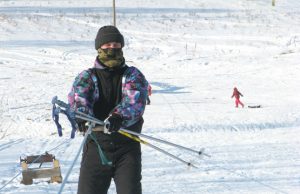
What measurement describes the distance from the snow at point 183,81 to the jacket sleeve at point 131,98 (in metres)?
3.19

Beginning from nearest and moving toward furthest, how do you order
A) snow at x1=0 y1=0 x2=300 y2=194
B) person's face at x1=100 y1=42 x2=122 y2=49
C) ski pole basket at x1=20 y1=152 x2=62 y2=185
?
person's face at x1=100 y1=42 x2=122 y2=49, ski pole basket at x1=20 y1=152 x2=62 y2=185, snow at x1=0 y1=0 x2=300 y2=194

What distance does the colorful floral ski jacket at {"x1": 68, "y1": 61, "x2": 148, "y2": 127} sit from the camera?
12.1ft

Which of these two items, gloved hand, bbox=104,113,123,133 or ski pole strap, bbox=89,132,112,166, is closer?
gloved hand, bbox=104,113,123,133

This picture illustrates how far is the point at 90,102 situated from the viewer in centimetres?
371

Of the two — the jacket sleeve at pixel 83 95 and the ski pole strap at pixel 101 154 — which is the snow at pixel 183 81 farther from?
the jacket sleeve at pixel 83 95

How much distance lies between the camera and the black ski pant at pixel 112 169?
12.2 feet

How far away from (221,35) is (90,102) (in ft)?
97.5

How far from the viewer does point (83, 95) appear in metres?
3.68

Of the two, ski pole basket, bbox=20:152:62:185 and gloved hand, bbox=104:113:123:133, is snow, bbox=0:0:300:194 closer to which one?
ski pole basket, bbox=20:152:62:185

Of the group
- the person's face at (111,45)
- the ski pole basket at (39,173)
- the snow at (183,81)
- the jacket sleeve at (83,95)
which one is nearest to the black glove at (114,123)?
the jacket sleeve at (83,95)

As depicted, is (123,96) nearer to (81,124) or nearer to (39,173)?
(81,124)

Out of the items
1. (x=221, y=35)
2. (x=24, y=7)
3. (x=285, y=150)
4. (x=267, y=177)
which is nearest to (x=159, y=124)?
(x=285, y=150)

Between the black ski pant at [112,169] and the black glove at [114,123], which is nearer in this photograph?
the black glove at [114,123]

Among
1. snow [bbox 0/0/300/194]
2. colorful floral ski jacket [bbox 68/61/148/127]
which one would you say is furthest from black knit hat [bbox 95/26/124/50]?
snow [bbox 0/0/300/194]
